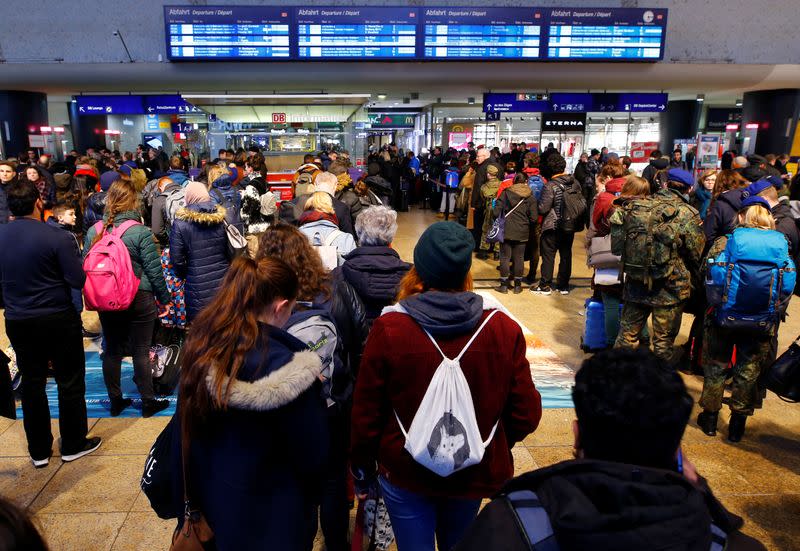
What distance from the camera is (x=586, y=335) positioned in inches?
240

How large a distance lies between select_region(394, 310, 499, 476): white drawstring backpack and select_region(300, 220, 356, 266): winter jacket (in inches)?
93.7

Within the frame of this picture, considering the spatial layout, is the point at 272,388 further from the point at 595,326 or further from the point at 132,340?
the point at 595,326

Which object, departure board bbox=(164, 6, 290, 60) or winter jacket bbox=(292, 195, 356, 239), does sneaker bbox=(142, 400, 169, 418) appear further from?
departure board bbox=(164, 6, 290, 60)

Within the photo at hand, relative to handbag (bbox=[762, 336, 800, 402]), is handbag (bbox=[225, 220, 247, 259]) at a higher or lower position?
higher

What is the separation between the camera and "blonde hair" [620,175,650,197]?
17.4ft

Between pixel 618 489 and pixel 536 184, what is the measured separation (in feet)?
25.6

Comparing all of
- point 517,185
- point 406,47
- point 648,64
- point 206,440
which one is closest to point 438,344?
point 206,440

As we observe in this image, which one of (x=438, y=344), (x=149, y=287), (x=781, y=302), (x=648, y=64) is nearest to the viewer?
(x=438, y=344)

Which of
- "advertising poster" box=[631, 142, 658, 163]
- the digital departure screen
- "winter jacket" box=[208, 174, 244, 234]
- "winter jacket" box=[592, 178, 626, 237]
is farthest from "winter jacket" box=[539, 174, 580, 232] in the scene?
"advertising poster" box=[631, 142, 658, 163]

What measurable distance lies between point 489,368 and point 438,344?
20 cm

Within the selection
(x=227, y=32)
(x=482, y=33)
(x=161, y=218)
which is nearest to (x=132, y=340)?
(x=161, y=218)

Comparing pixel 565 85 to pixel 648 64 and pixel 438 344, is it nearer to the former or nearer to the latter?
pixel 648 64

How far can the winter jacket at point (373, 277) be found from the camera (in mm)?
3186

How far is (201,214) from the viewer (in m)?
4.88
